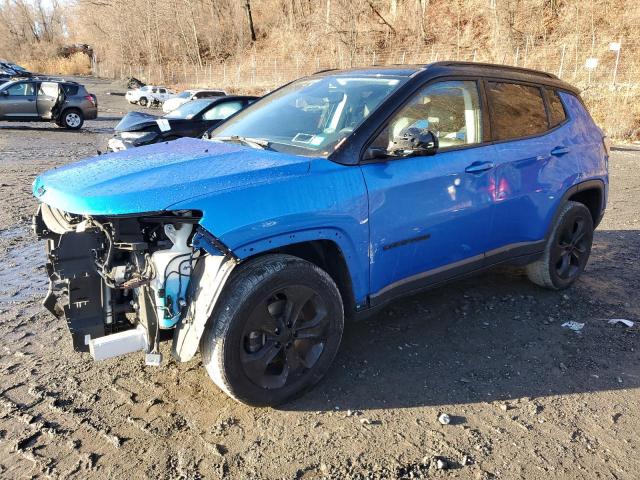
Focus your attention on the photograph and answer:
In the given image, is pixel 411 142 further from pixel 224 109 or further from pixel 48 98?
pixel 48 98

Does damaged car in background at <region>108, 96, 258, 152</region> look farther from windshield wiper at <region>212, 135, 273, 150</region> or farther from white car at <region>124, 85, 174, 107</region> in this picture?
white car at <region>124, 85, 174, 107</region>

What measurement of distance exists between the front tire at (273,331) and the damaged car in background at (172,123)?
633 centimetres

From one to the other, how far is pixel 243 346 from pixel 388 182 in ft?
4.22

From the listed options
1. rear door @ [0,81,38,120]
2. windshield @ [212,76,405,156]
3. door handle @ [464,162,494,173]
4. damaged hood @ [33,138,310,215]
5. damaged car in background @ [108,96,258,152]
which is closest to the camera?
damaged hood @ [33,138,310,215]

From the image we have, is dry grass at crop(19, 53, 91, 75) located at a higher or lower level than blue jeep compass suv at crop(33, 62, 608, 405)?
higher

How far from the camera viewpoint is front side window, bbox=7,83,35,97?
60.1 feet

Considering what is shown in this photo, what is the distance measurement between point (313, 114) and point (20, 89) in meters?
18.6

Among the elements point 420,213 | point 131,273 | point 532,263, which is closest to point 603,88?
point 532,263

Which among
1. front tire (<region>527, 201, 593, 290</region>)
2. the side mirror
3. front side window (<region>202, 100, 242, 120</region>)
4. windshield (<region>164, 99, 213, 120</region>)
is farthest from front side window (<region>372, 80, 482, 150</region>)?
front side window (<region>202, 100, 242, 120</region>)

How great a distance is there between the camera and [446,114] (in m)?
3.74

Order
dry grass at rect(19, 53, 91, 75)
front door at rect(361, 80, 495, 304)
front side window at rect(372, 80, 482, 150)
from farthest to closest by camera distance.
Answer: dry grass at rect(19, 53, 91, 75) < front side window at rect(372, 80, 482, 150) < front door at rect(361, 80, 495, 304)

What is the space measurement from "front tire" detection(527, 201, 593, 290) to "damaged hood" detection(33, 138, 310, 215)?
8.60 ft

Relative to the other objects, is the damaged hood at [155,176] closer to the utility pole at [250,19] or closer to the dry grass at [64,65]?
the utility pole at [250,19]

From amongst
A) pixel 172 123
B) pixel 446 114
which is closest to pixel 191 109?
pixel 172 123
